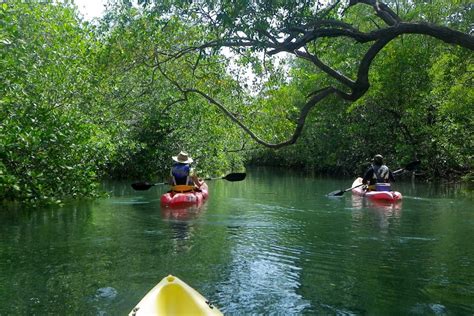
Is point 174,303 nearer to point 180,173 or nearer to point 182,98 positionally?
point 180,173

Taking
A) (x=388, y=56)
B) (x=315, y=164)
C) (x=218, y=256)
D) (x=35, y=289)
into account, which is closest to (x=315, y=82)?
(x=388, y=56)

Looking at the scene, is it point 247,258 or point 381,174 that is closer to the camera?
point 247,258

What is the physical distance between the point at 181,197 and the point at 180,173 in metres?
0.83

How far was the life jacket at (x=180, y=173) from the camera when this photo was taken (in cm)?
1373

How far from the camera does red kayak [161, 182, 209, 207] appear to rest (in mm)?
13164

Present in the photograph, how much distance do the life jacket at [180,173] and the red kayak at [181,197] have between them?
7.7 inches

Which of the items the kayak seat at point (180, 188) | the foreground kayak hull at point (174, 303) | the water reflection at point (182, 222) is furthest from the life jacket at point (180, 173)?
the foreground kayak hull at point (174, 303)

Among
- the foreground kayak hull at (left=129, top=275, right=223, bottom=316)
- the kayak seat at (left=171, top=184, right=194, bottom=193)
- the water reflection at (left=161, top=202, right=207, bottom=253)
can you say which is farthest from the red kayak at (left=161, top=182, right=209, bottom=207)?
the foreground kayak hull at (left=129, top=275, right=223, bottom=316)

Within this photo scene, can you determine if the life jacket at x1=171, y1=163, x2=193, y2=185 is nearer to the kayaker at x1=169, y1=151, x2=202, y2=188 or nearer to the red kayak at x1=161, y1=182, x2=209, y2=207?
the kayaker at x1=169, y1=151, x2=202, y2=188

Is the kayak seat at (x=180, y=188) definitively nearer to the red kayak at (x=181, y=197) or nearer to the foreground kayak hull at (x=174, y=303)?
the red kayak at (x=181, y=197)

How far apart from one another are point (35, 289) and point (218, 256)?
9.39ft

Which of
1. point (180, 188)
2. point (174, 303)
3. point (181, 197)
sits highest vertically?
point (180, 188)

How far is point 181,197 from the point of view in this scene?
43.3 ft

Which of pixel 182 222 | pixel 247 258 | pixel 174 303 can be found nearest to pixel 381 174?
pixel 182 222
